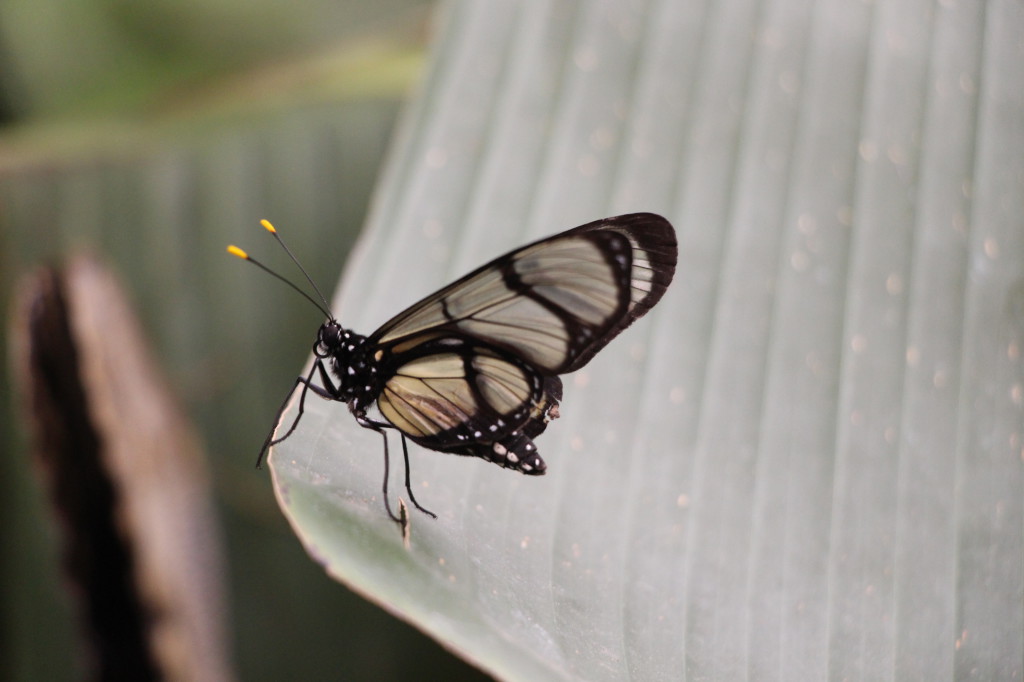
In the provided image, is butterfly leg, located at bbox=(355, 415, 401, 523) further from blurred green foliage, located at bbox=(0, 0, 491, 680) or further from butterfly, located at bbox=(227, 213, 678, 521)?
blurred green foliage, located at bbox=(0, 0, 491, 680)

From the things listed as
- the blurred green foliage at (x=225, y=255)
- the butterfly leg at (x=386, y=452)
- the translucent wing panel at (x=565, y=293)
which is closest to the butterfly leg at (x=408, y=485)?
the butterfly leg at (x=386, y=452)

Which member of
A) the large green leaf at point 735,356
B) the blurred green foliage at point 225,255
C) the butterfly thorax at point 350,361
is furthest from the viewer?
the blurred green foliage at point 225,255

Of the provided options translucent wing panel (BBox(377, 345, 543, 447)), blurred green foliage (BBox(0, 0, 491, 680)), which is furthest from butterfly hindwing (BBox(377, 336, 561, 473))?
blurred green foliage (BBox(0, 0, 491, 680))

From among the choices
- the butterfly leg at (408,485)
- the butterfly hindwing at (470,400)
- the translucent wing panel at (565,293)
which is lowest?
the butterfly leg at (408,485)

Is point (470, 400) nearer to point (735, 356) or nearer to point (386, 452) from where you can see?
point (386, 452)

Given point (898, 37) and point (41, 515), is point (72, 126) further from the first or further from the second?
point (898, 37)

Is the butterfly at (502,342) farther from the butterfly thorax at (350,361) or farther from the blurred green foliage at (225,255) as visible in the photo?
the blurred green foliage at (225,255)
